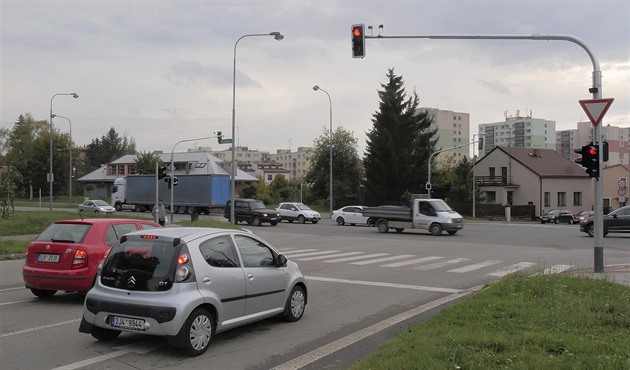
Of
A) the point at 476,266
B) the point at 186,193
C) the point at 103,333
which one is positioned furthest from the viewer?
the point at 186,193

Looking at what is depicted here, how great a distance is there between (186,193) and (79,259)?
45379 millimetres

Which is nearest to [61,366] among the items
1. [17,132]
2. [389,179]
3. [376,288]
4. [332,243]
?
[376,288]

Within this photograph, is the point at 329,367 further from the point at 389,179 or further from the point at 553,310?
the point at 389,179

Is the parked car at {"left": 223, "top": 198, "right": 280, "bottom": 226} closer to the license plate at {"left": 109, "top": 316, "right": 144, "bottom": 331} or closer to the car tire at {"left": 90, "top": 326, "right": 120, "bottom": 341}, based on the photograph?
the car tire at {"left": 90, "top": 326, "right": 120, "bottom": 341}

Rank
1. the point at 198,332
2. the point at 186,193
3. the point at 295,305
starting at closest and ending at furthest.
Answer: the point at 198,332, the point at 295,305, the point at 186,193

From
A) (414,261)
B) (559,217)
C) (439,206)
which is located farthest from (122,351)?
(559,217)

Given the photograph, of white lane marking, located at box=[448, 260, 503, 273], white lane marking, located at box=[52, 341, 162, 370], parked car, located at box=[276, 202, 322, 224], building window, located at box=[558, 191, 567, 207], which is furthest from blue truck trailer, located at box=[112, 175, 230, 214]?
white lane marking, located at box=[52, 341, 162, 370]

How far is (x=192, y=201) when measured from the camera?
174ft

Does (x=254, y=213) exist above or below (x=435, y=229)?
above

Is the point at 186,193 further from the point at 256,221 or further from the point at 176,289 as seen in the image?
the point at 176,289

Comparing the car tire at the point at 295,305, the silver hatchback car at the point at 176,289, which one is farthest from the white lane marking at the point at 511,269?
the silver hatchback car at the point at 176,289

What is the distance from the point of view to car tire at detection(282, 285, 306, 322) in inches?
319

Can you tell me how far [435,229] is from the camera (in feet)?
98.4

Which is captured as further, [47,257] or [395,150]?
[395,150]
